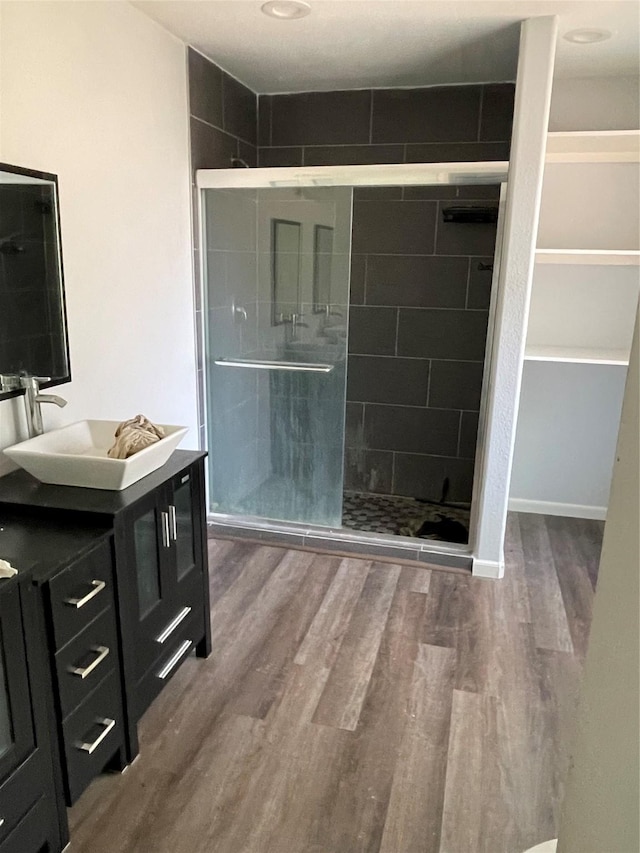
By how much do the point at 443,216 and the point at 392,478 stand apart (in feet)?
5.29

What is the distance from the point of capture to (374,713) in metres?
2.09

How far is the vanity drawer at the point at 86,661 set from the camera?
1522 mm

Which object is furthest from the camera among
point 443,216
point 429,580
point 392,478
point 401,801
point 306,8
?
point 392,478

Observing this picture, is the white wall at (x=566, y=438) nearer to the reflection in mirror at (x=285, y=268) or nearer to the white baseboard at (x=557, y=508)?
the white baseboard at (x=557, y=508)

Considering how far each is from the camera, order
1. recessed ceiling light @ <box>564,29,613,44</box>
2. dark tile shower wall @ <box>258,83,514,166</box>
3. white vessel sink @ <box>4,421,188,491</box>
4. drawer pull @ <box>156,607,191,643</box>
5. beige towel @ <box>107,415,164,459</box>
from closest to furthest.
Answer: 1. white vessel sink @ <box>4,421,188,491</box>
2. beige towel @ <box>107,415,164,459</box>
3. drawer pull @ <box>156,607,191,643</box>
4. recessed ceiling light @ <box>564,29,613,44</box>
5. dark tile shower wall @ <box>258,83,514,166</box>

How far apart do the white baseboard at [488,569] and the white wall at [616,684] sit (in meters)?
1.86

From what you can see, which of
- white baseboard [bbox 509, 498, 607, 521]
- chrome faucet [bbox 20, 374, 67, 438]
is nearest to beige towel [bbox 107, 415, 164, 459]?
chrome faucet [bbox 20, 374, 67, 438]

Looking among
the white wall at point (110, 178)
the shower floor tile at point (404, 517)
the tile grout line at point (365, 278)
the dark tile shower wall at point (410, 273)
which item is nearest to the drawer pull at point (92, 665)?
the white wall at point (110, 178)

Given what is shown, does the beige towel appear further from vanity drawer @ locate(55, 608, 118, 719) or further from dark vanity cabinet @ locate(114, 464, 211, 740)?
vanity drawer @ locate(55, 608, 118, 719)

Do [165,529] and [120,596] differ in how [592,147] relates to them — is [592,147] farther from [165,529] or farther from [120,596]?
[120,596]

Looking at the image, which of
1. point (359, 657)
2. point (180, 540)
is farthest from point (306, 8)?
point (359, 657)

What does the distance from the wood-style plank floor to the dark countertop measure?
2.63 feet

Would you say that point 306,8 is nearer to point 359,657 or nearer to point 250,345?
point 250,345

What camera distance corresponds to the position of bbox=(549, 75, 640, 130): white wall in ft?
9.98
